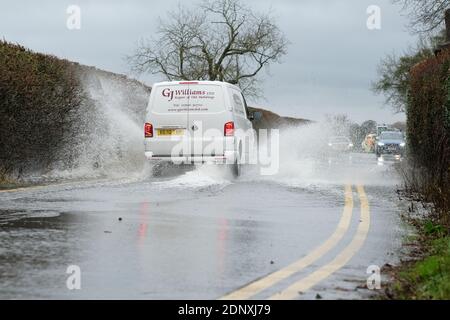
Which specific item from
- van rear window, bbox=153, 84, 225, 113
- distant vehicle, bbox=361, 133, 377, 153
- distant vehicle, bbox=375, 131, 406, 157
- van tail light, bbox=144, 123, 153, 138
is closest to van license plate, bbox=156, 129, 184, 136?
van tail light, bbox=144, 123, 153, 138

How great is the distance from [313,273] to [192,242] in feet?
6.23

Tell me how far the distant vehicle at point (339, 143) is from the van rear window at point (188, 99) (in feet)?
128

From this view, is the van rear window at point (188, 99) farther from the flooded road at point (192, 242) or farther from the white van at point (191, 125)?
the flooded road at point (192, 242)

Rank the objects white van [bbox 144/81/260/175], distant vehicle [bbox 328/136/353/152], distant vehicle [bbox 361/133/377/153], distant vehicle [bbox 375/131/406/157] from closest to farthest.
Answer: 1. white van [bbox 144/81/260/175]
2. distant vehicle [bbox 375/131/406/157]
3. distant vehicle [bbox 328/136/353/152]
4. distant vehicle [bbox 361/133/377/153]

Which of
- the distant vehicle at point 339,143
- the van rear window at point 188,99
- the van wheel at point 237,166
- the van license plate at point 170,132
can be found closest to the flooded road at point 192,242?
the van license plate at point 170,132

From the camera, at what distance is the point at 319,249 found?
8.30m

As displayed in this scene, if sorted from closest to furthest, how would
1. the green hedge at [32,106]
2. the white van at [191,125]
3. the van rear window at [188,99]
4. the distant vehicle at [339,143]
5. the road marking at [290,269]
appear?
the road marking at [290,269]
the green hedge at [32,106]
the white van at [191,125]
the van rear window at [188,99]
the distant vehicle at [339,143]

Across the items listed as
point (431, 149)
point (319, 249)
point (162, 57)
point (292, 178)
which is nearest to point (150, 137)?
point (292, 178)

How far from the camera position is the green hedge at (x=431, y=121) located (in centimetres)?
1423

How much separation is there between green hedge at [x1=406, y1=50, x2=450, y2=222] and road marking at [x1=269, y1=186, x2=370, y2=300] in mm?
2683

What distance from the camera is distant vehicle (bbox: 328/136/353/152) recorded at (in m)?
58.1

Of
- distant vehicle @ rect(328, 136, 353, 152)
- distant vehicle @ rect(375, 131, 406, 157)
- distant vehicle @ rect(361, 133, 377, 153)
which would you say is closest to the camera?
distant vehicle @ rect(375, 131, 406, 157)

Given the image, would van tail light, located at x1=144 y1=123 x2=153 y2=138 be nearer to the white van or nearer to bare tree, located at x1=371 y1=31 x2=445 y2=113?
the white van

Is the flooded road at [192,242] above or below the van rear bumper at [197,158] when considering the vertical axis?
below
